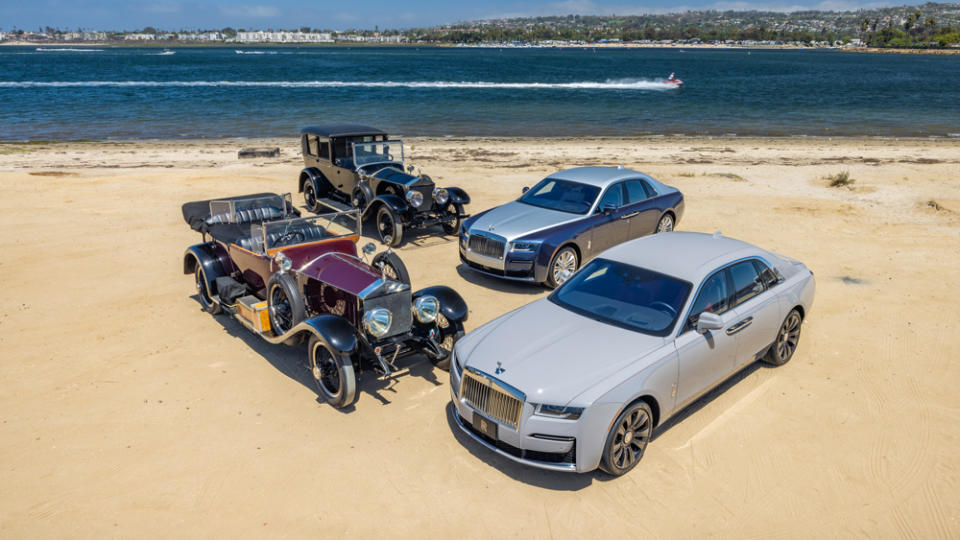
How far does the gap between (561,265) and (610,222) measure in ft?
4.37

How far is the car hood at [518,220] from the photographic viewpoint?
31.6 ft

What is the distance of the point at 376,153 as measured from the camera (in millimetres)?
13828

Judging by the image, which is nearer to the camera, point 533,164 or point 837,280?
point 837,280

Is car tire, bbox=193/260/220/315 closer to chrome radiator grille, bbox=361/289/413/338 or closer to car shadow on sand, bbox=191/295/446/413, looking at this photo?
car shadow on sand, bbox=191/295/446/413

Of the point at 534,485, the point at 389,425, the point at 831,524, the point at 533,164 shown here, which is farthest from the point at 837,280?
the point at 533,164

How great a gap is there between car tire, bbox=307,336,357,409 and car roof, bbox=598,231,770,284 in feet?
10.4

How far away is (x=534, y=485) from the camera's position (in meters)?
5.33

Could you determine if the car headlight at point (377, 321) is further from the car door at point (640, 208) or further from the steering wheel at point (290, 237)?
the car door at point (640, 208)

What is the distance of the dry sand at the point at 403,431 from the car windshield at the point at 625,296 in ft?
4.05

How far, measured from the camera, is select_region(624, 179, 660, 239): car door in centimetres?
1080

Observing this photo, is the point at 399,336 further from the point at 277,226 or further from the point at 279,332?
the point at 277,226

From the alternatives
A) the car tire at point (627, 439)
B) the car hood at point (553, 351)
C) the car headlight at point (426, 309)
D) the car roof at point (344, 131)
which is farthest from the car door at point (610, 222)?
the car roof at point (344, 131)

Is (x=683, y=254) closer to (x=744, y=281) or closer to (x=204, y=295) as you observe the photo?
(x=744, y=281)

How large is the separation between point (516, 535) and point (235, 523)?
2341mm
